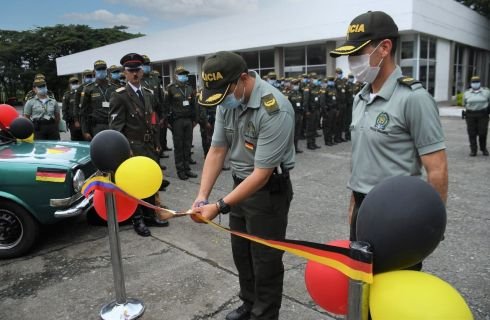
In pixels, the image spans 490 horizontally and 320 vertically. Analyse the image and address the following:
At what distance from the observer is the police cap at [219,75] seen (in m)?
2.27

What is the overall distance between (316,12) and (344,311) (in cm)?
2148

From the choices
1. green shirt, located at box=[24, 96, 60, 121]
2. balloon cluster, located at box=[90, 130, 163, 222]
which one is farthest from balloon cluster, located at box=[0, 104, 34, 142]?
green shirt, located at box=[24, 96, 60, 121]

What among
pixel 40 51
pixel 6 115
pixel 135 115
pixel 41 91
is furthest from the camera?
pixel 40 51

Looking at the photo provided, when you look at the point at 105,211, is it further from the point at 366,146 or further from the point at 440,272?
the point at 440,272

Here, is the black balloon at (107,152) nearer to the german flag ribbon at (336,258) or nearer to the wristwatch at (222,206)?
the wristwatch at (222,206)

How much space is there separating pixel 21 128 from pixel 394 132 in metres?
4.48

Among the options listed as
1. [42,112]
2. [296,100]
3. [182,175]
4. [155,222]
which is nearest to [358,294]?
[155,222]

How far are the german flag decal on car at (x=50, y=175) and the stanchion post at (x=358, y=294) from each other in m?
3.52

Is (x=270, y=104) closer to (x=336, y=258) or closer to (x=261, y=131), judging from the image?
(x=261, y=131)

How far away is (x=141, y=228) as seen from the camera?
4832 mm

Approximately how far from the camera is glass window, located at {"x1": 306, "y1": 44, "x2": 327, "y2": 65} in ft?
71.6

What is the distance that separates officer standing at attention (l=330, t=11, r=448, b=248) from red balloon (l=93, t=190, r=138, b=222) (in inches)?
69.1

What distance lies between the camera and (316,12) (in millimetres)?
21016

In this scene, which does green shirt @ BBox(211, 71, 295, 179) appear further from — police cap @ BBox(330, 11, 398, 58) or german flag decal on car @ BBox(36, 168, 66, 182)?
german flag decal on car @ BBox(36, 168, 66, 182)
